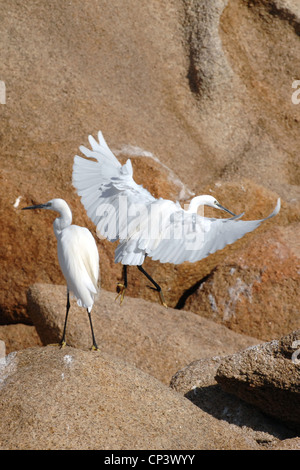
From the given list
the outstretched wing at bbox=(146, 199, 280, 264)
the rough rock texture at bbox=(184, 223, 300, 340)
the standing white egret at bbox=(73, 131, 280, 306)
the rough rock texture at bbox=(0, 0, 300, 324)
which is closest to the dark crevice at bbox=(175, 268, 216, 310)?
the rough rock texture at bbox=(0, 0, 300, 324)

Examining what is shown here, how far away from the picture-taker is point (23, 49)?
30.4 ft

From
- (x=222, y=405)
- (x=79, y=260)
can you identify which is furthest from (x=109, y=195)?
(x=222, y=405)

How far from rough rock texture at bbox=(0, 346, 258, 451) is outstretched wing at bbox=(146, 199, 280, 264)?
95 cm

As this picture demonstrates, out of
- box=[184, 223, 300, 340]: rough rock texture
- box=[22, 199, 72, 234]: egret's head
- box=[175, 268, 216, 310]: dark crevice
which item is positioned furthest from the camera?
box=[175, 268, 216, 310]: dark crevice

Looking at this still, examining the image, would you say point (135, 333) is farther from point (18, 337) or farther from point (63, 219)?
point (18, 337)

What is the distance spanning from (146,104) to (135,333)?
457 cm

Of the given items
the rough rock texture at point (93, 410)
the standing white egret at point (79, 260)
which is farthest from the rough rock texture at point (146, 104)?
the rough rock texture at point (93, 410)

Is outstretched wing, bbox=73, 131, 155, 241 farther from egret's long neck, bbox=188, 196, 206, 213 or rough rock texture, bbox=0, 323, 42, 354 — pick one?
rough rock texture, bbox=0, 323, 42, 354

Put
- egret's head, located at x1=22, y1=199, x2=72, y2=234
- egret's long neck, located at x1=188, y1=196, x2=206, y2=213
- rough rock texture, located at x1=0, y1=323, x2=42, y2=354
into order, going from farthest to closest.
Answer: rough rock texture, located at x1=0, y1=323, x2=42, y2=354
egret's head, located at x1=22, y1=199, x2=72, y2=234
egret's long neck, located at x1=188, y1=196, x2=206, y2=213

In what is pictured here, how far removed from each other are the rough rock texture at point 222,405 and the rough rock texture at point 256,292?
6.39 ft

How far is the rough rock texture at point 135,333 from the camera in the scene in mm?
6070

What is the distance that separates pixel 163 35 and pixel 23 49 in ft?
7.60

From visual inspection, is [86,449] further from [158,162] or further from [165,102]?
[165,102]

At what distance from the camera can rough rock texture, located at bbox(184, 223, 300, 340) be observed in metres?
7.45
